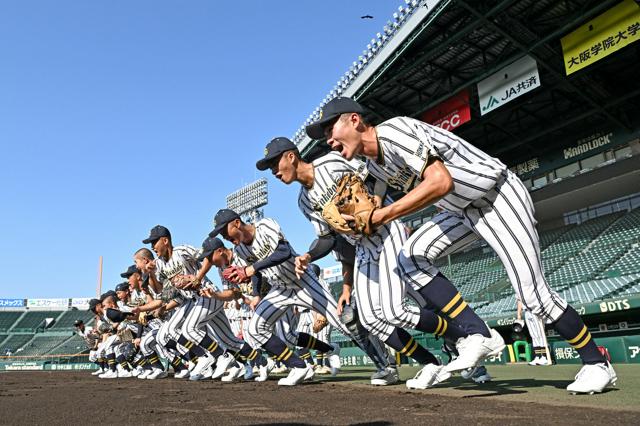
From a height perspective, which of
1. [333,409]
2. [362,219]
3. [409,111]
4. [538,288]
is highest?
[409,111]

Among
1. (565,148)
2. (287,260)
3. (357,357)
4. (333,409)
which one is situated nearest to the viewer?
(333,409)

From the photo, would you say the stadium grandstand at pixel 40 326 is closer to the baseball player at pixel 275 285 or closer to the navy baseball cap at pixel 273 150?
the baseball player at pixel 275 285

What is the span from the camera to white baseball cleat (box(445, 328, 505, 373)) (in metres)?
2.64

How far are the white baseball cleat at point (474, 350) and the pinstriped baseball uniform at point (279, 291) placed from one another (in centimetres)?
172

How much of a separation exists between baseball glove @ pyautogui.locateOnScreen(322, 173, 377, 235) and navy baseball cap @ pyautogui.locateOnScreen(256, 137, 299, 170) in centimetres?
78

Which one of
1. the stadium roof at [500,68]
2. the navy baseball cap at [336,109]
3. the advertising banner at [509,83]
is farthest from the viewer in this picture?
the advertising banner at [509,83]

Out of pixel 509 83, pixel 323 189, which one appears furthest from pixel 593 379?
pixel 509 83

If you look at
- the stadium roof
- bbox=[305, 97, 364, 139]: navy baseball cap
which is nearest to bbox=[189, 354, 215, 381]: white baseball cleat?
bbox=[305, 97, 364, 139]: navy baseball cap

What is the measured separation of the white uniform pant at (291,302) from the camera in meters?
4.49

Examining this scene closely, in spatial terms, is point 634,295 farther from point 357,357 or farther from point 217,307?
point 217,307

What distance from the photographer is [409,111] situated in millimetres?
15781

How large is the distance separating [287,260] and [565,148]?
13871 mm

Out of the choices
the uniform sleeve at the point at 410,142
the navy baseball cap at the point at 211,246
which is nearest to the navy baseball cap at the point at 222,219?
the navy baseball cap at the point at 211,246

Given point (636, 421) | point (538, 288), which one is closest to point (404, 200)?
point (538, 288)
